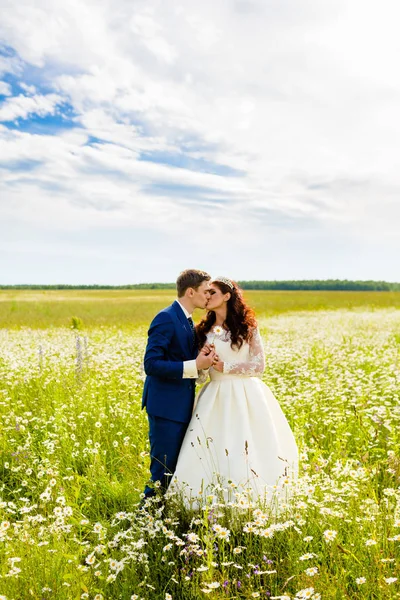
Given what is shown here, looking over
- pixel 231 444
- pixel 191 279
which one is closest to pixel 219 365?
pixel 231 444

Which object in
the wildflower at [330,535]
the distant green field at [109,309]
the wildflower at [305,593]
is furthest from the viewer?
the distant green field at [109,309]

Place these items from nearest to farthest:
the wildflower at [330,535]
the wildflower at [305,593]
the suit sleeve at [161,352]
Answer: the wildflower at [305,593]
the wildflower at [330,535]
the suit sleeve at [161,352]

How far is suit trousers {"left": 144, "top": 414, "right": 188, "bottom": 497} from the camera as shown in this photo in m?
4.98

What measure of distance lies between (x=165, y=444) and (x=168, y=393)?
0.49m

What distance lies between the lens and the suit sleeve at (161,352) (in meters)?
4.71

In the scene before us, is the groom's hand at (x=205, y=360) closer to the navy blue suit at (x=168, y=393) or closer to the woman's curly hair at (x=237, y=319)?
the navy blue suit at (x=168, y=393)

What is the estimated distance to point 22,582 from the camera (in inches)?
153

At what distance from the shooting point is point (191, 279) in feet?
16.3

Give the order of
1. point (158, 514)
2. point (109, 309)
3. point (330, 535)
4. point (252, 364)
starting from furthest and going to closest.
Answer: point (109, 309), point (252, 364), point (158, 514), point (330, 535)

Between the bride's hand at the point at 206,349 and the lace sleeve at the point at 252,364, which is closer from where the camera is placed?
the bride's hand at the point at 206,349

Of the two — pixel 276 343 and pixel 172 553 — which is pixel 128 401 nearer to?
pixel 172 553

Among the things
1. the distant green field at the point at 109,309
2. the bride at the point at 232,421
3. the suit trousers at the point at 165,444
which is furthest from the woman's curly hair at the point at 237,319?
the distant green field at the point at 109,309

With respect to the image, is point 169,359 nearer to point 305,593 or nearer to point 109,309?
point 305,593

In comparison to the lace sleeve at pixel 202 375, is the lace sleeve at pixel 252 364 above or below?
above
